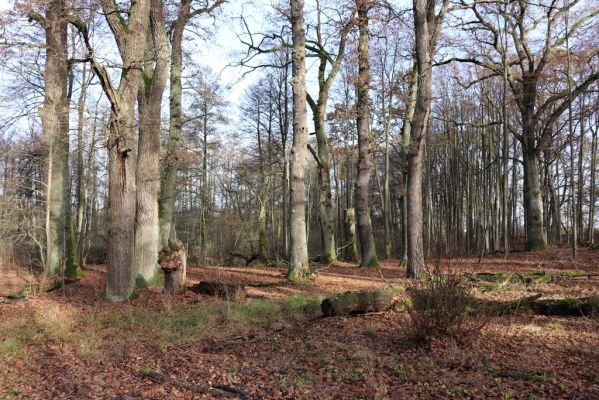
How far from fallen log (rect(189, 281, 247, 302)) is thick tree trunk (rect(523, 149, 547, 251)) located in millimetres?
14365

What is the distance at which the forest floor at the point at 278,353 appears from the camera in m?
4.57

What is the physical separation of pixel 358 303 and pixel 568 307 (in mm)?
3471

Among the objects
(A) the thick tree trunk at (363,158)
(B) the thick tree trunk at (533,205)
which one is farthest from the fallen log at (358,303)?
(B) the thick tree trunk at (533,205)

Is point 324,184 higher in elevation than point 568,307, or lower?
higher

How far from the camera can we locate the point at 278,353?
6016 millimetres

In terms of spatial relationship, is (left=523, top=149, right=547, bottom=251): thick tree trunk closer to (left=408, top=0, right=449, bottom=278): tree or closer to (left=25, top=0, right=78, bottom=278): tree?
(left=408, top=0, right=449, bottom=278): tree

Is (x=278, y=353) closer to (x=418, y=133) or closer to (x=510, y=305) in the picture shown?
(x=510, y=305)

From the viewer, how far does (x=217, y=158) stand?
Result: 29.7 meters

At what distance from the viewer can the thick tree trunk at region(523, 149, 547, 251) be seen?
1878 cm

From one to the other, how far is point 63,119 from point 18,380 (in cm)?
801

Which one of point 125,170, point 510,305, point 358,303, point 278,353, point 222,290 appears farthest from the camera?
point 222,290

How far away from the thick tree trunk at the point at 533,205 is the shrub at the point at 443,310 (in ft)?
50.0

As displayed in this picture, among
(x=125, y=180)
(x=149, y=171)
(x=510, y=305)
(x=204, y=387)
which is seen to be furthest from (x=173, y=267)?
(x=510, y=305)

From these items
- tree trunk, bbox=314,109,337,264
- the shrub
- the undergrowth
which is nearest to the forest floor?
the undergrowth
